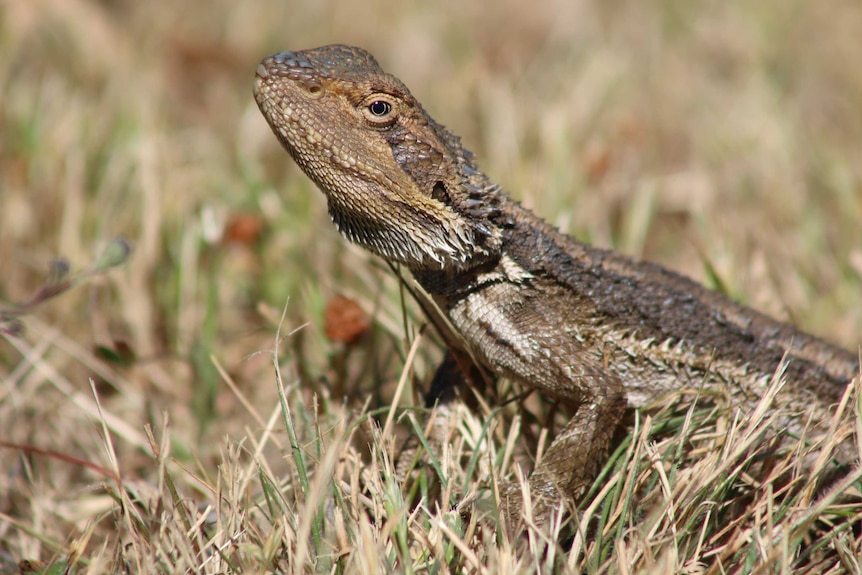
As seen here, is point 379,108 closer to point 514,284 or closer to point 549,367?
point 514,284

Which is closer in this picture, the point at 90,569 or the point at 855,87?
the point at 90,569

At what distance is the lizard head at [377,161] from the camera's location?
3.40m

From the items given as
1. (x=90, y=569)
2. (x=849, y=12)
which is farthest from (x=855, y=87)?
(x=90, y=569)

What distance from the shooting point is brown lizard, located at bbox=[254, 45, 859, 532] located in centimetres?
340

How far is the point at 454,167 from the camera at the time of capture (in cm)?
356

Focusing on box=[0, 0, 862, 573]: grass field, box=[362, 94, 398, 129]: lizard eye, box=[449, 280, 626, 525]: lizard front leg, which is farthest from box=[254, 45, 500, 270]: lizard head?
box=[0, 0, 862, 573]: grass field

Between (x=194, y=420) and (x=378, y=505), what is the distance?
73.8 inches

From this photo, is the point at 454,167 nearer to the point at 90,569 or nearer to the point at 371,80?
the point at 371,80

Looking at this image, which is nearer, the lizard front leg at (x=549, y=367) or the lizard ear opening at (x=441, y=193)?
the lizard front leg at (x=549, y=367)

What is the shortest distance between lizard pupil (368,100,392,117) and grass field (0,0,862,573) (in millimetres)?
879

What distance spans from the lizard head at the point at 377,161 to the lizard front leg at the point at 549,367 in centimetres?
23

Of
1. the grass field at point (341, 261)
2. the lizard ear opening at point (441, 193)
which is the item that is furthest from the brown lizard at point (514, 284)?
the grass field at point (341, 261)

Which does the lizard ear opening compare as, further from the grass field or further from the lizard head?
the grass field

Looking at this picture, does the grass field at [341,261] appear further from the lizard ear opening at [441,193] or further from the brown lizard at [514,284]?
the lizard ear opening at [441,193]
